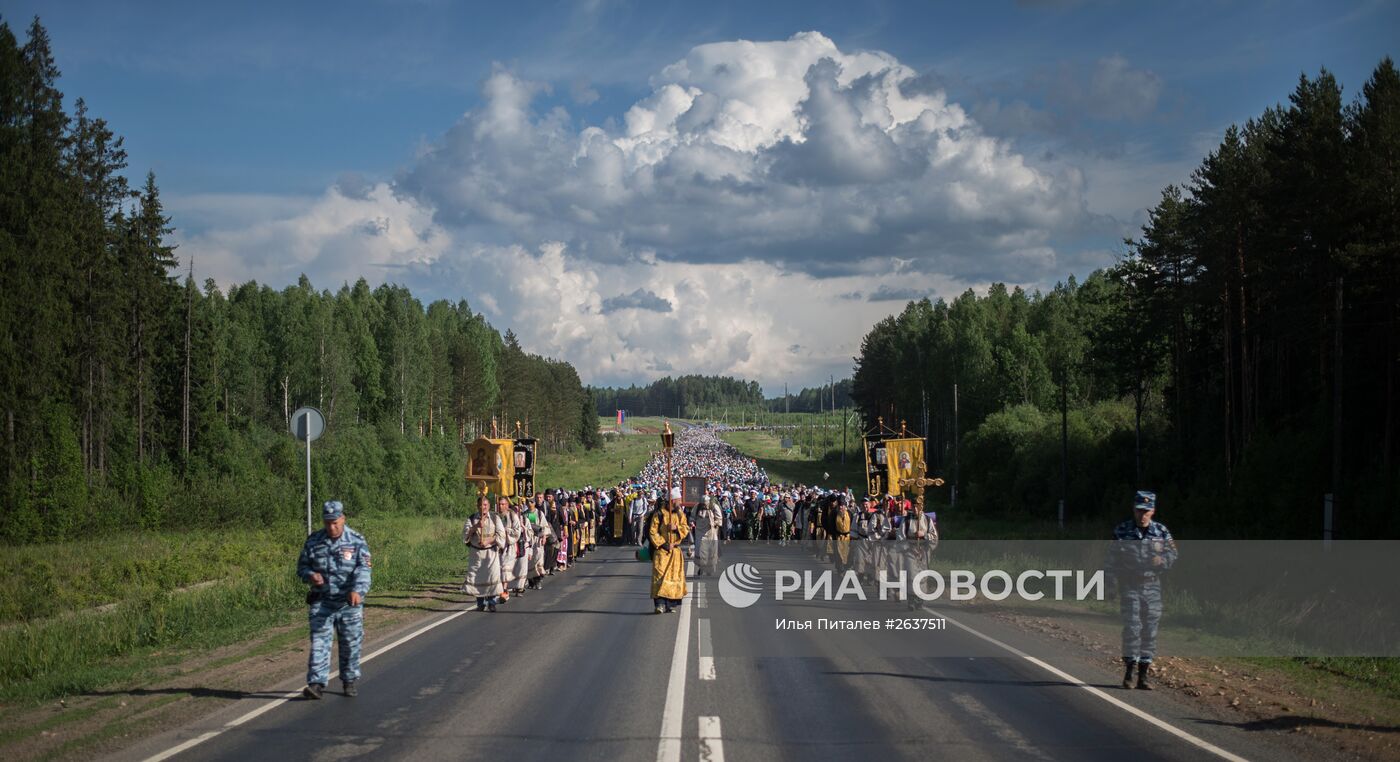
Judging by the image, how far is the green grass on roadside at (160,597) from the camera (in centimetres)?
1438

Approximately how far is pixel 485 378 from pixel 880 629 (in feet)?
306

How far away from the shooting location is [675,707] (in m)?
9.83

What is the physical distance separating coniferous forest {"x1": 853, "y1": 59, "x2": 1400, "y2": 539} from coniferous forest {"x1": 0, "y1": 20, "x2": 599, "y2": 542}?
3802 cm

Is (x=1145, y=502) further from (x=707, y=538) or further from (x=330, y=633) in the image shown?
(x=707, y=538)

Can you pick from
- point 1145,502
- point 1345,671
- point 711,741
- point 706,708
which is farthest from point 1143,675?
point 711,741

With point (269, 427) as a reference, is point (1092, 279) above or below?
above

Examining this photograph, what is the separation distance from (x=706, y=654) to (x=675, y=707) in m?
3.35

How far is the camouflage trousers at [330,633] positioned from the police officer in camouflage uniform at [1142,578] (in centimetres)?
755

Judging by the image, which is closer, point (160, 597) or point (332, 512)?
point (332, 512)

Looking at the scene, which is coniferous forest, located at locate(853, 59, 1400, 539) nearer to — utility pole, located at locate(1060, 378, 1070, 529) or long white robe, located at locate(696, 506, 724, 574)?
utility pole, located at locate(1060, 378, 1070, 529)

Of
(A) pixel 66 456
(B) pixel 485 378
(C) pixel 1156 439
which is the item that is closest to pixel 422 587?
(A) pixel 66 456

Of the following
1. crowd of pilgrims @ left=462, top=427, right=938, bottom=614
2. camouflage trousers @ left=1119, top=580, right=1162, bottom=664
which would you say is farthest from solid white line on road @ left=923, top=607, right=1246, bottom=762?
crowd of pilgrims @ left=462, top=427, right=938, bottom=614

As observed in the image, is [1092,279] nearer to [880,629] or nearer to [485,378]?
[485,378]

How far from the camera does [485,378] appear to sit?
106250 mm
